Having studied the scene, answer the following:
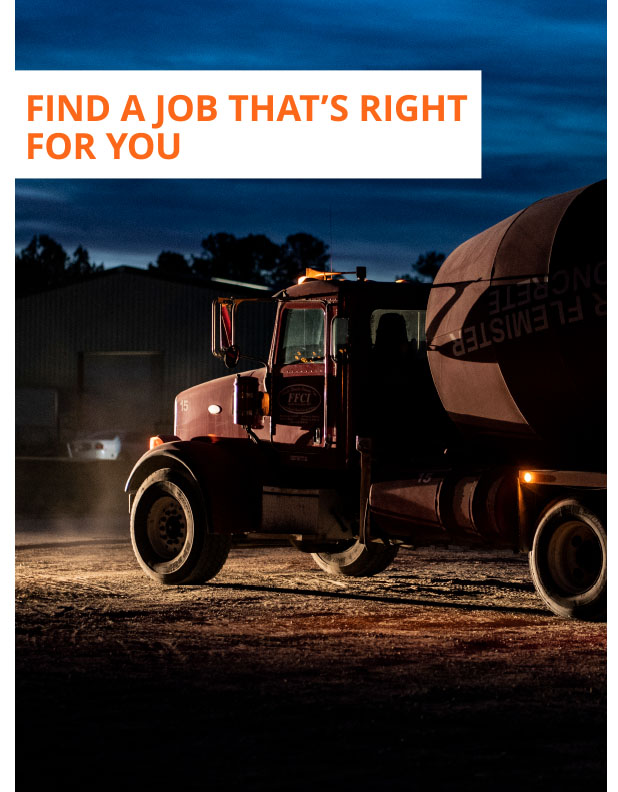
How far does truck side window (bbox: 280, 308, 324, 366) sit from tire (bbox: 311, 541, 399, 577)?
7.70 feet

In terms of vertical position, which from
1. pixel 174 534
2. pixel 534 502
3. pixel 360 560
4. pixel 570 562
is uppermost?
pixel 534 502

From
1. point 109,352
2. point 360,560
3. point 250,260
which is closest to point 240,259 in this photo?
point 250,260

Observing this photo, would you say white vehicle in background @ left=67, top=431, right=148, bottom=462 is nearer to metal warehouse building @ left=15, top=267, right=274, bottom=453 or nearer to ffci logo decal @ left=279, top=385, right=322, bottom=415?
metal warehouse building @ left=15, top=267, right=274, bottom=453

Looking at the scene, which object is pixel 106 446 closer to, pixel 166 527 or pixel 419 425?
pixel 166 527

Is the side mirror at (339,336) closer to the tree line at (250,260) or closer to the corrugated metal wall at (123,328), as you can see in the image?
the corrugated metal wall at (123,328)

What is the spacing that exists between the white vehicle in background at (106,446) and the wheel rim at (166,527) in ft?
82.7

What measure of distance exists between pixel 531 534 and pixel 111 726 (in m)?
4.69

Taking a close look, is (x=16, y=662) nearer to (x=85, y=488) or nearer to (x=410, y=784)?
(x=410, y=784)

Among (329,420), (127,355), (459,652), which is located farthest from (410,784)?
(127,355)

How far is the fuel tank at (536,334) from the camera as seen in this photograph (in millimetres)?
9664

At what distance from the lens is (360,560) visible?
13750 millimetres

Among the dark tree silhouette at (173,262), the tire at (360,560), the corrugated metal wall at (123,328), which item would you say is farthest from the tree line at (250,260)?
the tire at (360,560)

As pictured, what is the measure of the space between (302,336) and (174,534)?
2.50 m

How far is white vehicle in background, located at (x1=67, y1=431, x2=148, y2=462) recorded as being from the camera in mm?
38469
